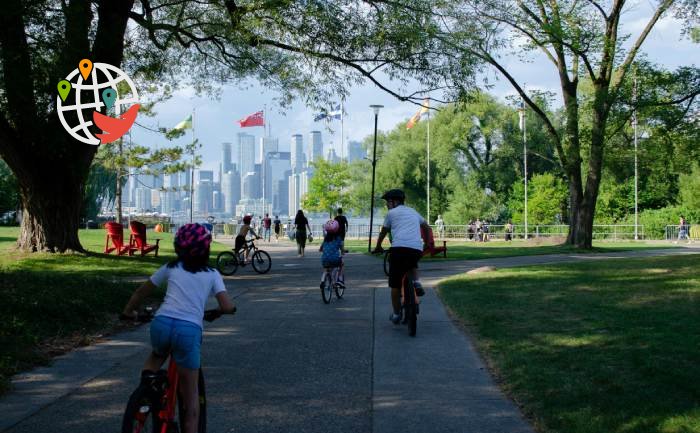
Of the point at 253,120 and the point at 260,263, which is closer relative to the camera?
the point at 260,263

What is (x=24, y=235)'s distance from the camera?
17.6 metres

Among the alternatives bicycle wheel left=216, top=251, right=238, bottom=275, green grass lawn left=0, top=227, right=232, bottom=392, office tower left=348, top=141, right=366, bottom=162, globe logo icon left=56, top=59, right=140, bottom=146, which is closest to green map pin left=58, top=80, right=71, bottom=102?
globe logo icon left=56, top=59, right=140, bottom=146

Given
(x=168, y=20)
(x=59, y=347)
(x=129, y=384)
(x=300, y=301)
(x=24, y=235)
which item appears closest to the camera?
(x=129, y=384)

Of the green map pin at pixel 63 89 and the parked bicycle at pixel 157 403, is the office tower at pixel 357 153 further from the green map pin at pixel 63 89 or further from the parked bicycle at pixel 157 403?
the parked bicycle at pixel 157 403

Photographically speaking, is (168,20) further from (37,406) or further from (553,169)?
(553,169)

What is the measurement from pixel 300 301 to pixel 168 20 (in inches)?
501

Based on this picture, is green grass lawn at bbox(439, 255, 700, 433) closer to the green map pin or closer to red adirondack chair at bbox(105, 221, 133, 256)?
the green map pin

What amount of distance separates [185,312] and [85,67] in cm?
1241

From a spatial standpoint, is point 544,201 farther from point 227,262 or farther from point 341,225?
point 341,225

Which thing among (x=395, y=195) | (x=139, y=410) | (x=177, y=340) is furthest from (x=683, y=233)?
(x=139, y=410)

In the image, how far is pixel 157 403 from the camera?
3852 millimetres

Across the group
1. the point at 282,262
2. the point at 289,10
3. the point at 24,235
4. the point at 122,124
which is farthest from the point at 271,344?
the point at 122,124

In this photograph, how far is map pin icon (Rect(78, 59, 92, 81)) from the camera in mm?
14428

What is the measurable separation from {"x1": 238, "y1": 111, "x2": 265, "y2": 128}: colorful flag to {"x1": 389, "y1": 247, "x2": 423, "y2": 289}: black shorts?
44.1m
